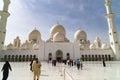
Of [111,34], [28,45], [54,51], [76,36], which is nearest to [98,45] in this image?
[76,36]

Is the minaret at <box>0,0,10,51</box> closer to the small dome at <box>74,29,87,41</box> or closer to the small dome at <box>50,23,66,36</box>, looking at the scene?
the small dome at <box>50,23,66,36</box>

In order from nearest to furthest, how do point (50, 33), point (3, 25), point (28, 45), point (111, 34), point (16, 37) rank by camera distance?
point (3, 25) < point (111, 34) < point (28, 45) < point (50, 33) < point (16, 37)

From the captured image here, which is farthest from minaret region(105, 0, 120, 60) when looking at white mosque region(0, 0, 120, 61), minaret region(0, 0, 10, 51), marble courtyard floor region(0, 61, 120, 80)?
minaret region(0, 0, 10, 51)

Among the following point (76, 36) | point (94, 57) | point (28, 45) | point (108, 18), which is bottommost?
point (94, 57)

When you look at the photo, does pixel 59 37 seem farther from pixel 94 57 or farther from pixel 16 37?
pixel 16 37

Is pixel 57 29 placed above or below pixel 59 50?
above

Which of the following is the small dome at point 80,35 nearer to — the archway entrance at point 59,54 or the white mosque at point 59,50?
the white mosque at point 59,50

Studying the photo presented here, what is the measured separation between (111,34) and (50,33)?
16815mm

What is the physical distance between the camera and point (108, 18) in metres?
33.7

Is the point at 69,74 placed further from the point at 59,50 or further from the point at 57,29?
the point at 57,29

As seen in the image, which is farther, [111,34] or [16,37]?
[16,37]

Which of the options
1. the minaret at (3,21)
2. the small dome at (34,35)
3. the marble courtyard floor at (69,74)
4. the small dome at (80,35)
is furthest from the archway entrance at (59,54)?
the marble courtyard floor at (69,74)

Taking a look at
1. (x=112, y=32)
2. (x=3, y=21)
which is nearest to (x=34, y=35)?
(x=3, y=21)

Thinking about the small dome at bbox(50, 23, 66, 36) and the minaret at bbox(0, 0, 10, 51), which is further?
the small dome at bbox(50, 23, 66, 36)
